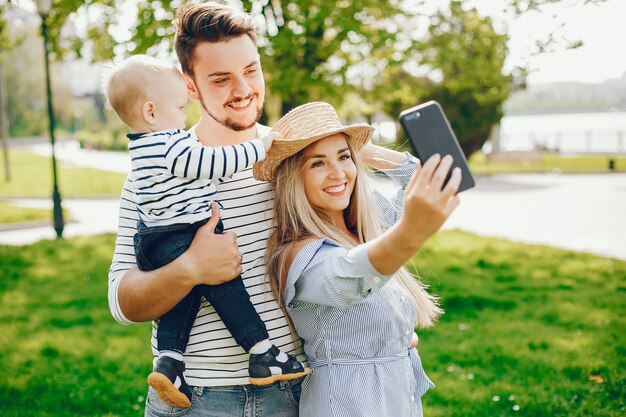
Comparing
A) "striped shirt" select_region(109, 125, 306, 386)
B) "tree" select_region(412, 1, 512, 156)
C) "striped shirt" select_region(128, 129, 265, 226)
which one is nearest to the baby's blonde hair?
"striped shirt" select_region(128, 129, 265, 226)

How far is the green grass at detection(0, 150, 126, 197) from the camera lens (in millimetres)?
20734

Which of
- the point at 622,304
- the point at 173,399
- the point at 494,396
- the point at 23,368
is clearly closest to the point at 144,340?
the point at 23,368

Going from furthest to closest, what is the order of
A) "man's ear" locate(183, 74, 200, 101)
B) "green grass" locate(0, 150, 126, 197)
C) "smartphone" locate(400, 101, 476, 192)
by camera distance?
"green grass" locate(0, 150, 126, 197), "man's ear" locate(183, 74, 200, 101), "smartphone" locate(400, 101, 476, 192)

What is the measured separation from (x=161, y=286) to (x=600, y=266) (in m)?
8.02

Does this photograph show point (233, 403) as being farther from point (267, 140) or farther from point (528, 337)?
point (528, 337)

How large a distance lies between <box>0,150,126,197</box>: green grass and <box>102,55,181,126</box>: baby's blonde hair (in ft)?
59.9

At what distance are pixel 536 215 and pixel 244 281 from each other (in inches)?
504

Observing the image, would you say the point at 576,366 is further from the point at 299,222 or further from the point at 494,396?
the point at 299,222

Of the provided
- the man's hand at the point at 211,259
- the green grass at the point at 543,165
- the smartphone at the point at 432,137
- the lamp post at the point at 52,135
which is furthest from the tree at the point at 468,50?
the green grass at the point at 543,165

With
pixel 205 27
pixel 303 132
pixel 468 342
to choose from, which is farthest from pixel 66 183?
pixel 303 132

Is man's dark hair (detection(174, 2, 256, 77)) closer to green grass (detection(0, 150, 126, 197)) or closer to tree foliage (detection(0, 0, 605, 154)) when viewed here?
tree foliage (detection(0, 0, 605, 154))

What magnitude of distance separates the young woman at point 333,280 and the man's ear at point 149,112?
42cm

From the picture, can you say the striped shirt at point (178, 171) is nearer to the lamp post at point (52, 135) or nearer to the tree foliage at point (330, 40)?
the tree foliage at point (330, 40)

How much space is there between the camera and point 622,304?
7148mm
